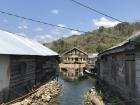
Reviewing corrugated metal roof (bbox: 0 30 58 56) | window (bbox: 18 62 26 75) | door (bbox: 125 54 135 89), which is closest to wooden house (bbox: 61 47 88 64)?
corrugated metal roof (bbox: 0 30 58 56)

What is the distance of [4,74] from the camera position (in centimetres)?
1692

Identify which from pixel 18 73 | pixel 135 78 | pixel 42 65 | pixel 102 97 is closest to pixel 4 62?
pixel 18 73

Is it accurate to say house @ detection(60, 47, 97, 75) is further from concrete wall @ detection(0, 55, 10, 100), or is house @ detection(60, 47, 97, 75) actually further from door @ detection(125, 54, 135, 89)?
door @ detection(125, 54, 135, 89)

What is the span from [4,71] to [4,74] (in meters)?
0.19

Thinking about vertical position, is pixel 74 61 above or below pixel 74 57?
below

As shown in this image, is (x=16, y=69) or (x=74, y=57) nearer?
(x=16, y=69)

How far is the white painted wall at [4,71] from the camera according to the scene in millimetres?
16406

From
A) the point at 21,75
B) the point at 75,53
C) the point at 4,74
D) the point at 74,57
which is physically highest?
the point at 75,53

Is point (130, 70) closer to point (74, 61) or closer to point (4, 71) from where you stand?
A: point (4, 71)

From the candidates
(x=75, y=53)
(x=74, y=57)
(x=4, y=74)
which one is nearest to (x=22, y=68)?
(x=4, y=74)

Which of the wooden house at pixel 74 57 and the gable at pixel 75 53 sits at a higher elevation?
the gable at pixel 75 53

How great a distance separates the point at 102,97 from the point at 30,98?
176 inches

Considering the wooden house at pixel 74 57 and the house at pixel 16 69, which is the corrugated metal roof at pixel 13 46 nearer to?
the house at pixel 16 69

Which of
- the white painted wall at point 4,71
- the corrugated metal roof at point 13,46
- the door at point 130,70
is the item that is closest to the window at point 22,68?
the corrugated metal roof at point 13,46
